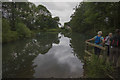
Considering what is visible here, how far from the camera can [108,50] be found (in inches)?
160

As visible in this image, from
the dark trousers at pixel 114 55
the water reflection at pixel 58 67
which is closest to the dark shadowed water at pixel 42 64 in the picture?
the water reflection at pixel 58 67

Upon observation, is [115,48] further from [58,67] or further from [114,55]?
[58,67]

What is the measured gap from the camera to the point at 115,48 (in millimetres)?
3898

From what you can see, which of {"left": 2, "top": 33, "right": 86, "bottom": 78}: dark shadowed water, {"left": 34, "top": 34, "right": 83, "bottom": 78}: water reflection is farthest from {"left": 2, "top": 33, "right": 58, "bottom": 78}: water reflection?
{"left": 34, "top": 34, "right": 83, "bottom": 78}: water reflection

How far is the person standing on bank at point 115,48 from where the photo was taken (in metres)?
3.82

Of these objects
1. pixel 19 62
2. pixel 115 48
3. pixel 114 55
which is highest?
pixel 115 48

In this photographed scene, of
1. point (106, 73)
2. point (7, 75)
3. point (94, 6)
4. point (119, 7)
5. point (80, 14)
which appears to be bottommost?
point (7, 75)

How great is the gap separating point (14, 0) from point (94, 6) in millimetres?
19391

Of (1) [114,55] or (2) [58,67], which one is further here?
(2) [58,67]

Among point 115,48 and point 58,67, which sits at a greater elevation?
point 115,48

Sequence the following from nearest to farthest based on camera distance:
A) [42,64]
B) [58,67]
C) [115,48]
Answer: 1. [115,48]
2. [58,67]
3. [42,64]

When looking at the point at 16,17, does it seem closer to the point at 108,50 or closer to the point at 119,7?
the point at 119,7

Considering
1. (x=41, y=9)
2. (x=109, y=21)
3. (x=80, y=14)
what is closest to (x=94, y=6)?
(x=109, y=21)

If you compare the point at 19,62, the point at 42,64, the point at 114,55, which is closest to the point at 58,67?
the point at 42,64
